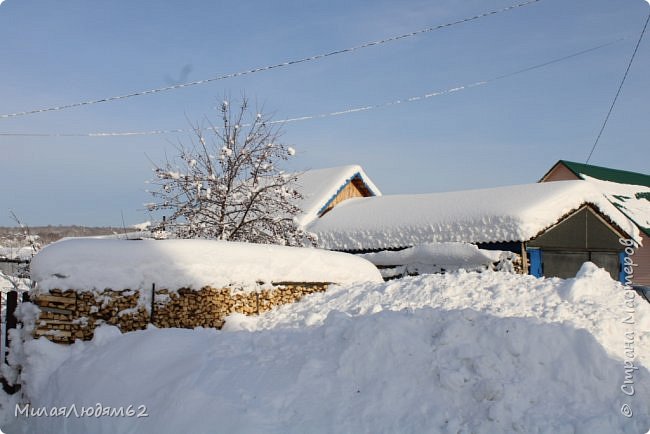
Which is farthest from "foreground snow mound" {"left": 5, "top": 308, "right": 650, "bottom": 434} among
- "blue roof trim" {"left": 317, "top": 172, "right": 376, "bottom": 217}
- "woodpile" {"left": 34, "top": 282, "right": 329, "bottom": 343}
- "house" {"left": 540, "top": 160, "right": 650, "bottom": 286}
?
"house" {"left": 540, "top": 160, "right": 650, "bottom": 286}

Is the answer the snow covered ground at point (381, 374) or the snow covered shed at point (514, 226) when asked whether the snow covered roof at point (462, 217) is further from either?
the snow covered ground at point (381, 374)

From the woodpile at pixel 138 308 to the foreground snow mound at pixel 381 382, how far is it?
1454 millimetres

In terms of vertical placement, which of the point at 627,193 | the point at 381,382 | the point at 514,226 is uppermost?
the point at 627,193

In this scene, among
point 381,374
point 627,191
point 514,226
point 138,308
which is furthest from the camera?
point 627,191

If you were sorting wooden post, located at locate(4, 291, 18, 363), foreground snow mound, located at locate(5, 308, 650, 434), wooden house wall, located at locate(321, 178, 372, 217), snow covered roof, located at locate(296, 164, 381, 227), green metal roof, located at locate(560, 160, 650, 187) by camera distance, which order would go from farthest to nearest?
green metal roof, located at locate(560, 160, 650, 187) → wooden house wall, located at locate(321, 178, 372, 217) → snow covered roof, located at locate(296, 164, 381, 227) → wooden post, located at locate(4, 291, 18, 363) → foreground snow mound, located at locate(5, 308, 650, 434)

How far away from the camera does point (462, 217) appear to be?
19391mm

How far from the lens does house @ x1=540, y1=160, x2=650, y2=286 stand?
25.6 meters

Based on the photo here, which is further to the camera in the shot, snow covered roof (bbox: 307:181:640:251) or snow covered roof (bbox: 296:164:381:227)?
snow covered roof (bbox: 296:164:381:227)

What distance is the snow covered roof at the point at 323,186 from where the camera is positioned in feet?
79.7

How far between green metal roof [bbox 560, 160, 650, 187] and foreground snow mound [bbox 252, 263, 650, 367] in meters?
20.3

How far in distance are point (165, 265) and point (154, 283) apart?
14.5 inches

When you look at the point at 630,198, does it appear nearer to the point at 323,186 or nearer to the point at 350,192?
the point at 350,192

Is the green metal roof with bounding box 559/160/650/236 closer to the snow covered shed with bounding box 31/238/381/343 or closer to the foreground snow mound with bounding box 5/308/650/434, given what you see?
the snow covered shed with bounding box 31/238/381/343

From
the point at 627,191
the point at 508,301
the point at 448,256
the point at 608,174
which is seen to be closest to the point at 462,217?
the point at 448,256
